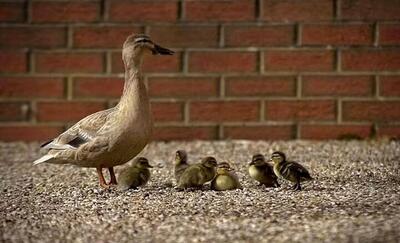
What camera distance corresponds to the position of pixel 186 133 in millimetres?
7004

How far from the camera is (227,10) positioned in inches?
273

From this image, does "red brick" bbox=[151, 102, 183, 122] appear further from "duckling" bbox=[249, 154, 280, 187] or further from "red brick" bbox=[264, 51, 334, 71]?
"duckling" bbox=[249, 154, 280, 187]

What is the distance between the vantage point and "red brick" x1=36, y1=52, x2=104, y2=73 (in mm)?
6969

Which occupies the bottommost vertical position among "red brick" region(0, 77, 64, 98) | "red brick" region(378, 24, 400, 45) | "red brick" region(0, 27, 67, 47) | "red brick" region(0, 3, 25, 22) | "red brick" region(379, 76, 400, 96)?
"red brick" region(0, 77, 64, 98)

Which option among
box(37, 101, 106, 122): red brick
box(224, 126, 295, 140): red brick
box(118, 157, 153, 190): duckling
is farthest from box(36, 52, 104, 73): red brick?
box(118, 157, 153, 190): duckling

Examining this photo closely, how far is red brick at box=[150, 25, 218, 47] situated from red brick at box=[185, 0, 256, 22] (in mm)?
79

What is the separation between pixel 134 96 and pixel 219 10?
2.02 metres

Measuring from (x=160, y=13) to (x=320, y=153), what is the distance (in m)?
1.57

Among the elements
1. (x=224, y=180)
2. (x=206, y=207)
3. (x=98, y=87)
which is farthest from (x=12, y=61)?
(x=206, y=207)

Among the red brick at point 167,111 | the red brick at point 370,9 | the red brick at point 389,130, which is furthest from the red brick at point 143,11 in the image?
the red brick at point 389,130

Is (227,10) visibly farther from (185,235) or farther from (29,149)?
(185,235)

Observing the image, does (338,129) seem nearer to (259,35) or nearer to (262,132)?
(262,132)

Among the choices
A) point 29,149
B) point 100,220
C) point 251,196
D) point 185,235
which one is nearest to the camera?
point 185,235

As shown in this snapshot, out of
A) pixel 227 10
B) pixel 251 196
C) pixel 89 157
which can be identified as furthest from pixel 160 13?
pixel 251 196
